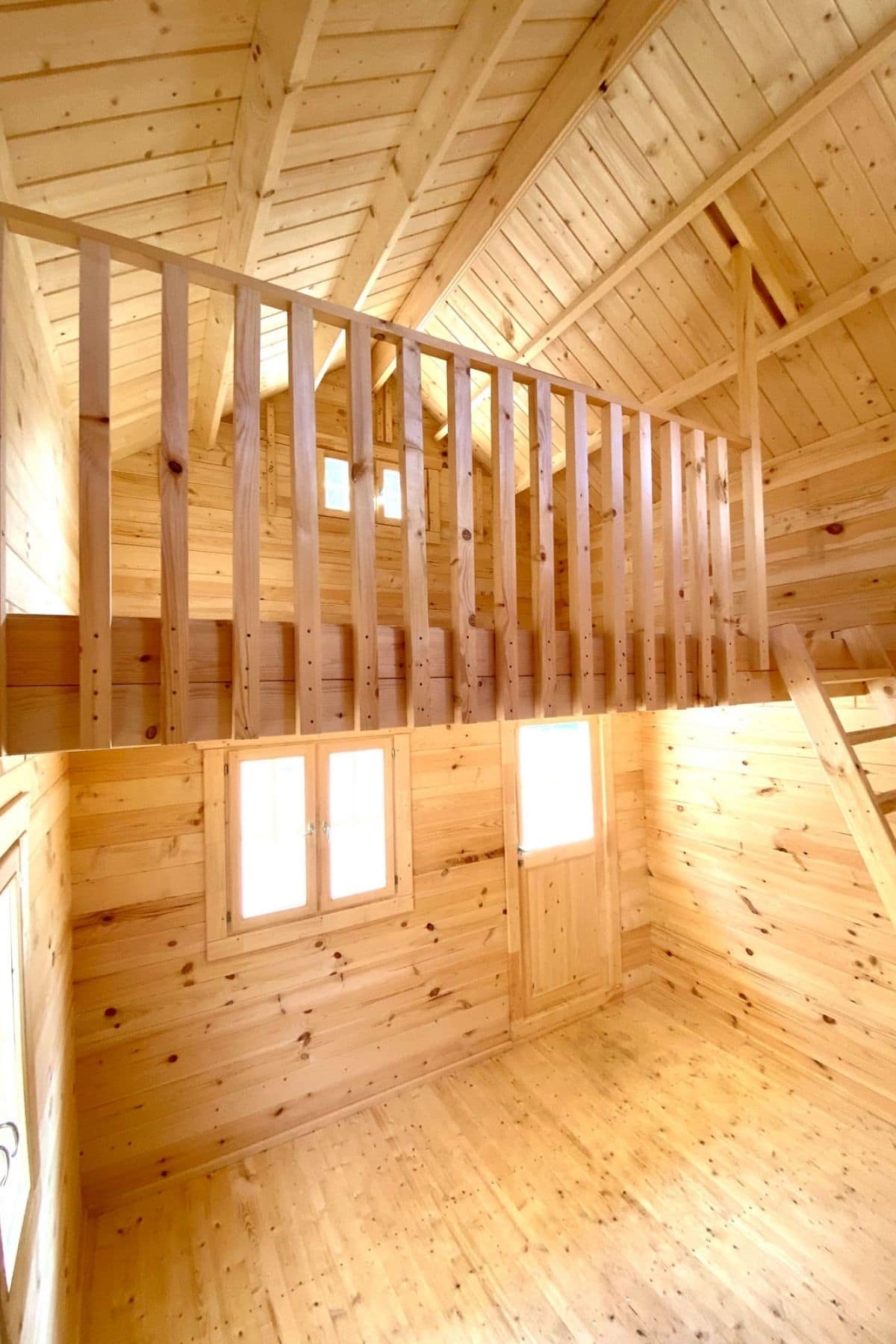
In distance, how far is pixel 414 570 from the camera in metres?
1.21

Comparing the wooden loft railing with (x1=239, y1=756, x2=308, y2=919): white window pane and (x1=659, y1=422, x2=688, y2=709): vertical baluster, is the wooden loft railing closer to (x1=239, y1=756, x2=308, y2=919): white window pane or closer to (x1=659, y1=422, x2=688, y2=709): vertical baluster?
(x1=659, y1=422, x2=688, y2=709): vertical baluster

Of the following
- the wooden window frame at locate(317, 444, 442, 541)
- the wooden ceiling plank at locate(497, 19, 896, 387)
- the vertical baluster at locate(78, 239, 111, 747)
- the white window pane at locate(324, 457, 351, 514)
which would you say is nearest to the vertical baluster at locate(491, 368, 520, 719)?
the vertical baluster at locate(78, 239, 111, 747)

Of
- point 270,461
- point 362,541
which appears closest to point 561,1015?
point 362,541

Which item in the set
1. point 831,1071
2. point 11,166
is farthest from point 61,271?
point 831,1071

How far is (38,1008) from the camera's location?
1.51 metres

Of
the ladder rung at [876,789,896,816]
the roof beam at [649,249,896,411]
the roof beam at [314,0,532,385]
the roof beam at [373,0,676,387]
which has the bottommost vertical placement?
the ladder rung at [876,789,896,816]

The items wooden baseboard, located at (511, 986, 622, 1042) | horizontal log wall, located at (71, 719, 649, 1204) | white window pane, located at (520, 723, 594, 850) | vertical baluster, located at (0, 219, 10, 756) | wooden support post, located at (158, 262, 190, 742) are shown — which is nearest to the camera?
vertical baluster, located at (0, 219, 10, 756)

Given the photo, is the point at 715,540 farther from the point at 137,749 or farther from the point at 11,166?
the point at 137,749

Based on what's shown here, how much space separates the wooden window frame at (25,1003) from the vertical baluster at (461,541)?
1.02 meters

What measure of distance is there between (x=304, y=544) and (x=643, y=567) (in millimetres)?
1012

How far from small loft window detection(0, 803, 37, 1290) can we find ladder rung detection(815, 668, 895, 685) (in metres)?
2.39

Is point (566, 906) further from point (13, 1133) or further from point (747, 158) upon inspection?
point (747, 158)

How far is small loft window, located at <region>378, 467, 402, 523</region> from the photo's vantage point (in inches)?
133

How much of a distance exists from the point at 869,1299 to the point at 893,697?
201cm
